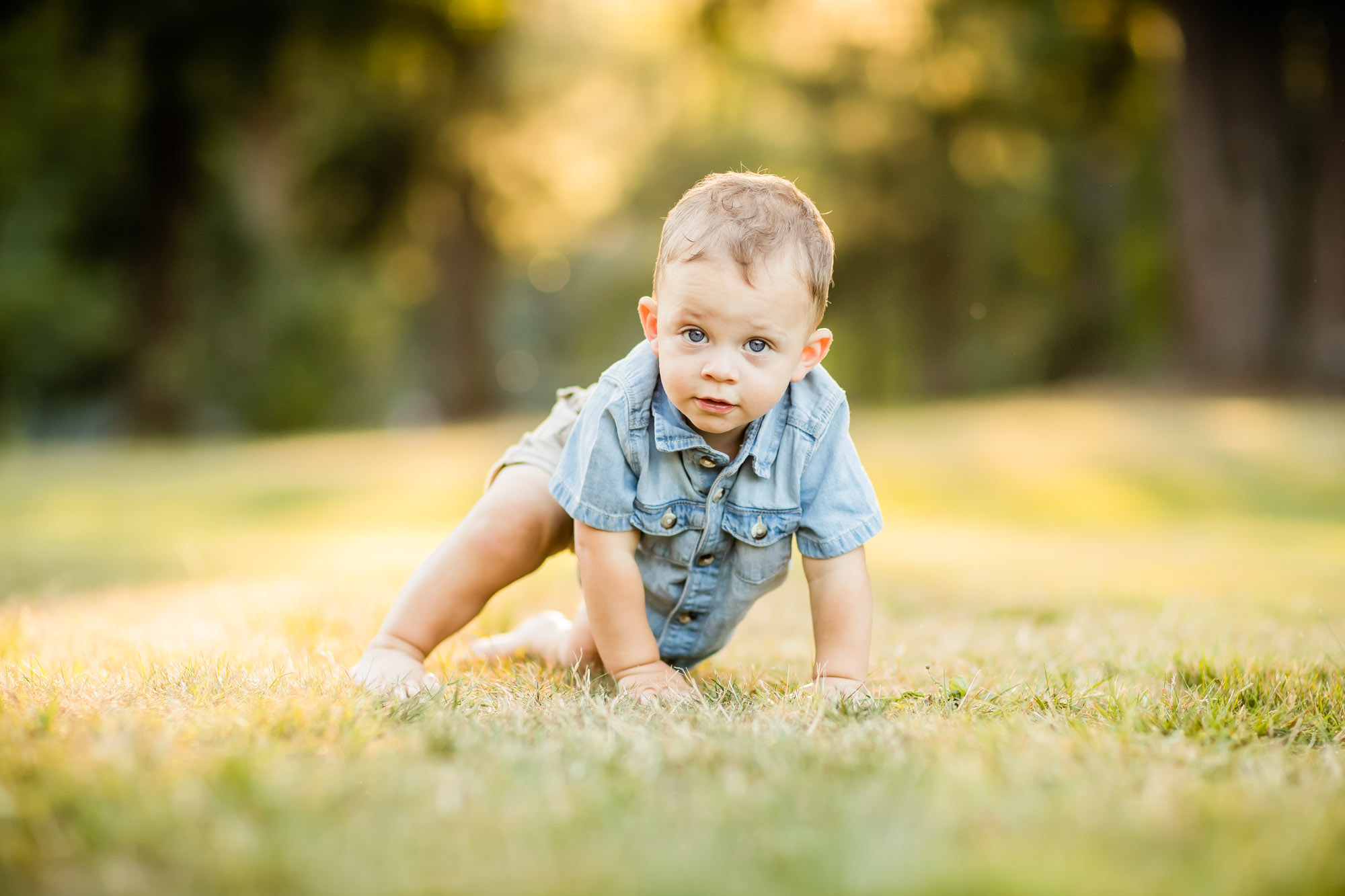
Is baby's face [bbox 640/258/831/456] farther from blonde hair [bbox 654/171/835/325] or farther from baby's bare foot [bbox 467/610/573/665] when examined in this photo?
baby's bare foot [bbox 467/610/573/665]

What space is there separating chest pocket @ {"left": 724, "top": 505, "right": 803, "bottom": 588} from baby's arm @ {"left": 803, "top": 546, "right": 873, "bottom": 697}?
8 cm

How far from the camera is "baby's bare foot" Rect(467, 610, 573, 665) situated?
2.66m

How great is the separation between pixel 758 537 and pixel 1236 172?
1124cm

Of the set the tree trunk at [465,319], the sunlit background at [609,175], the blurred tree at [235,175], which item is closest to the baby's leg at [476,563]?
the sunlit background at [609,175]

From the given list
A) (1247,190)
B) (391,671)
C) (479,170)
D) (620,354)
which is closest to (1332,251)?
(1247,190)

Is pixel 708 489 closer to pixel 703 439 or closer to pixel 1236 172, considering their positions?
pixel 703 439

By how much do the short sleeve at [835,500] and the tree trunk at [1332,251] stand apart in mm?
10495

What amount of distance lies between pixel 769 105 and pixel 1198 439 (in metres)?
15.3

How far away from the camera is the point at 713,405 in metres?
2.18

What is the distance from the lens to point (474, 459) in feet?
38.0

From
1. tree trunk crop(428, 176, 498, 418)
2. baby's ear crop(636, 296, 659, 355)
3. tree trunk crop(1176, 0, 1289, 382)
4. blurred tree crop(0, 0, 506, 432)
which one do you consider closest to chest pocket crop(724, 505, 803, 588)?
baby's ear crop(636, 296, 659, 355)

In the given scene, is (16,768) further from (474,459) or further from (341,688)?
(474,459)

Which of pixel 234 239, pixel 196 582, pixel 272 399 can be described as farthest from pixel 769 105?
pixel 196 582

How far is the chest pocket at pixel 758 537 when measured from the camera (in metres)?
2.33
